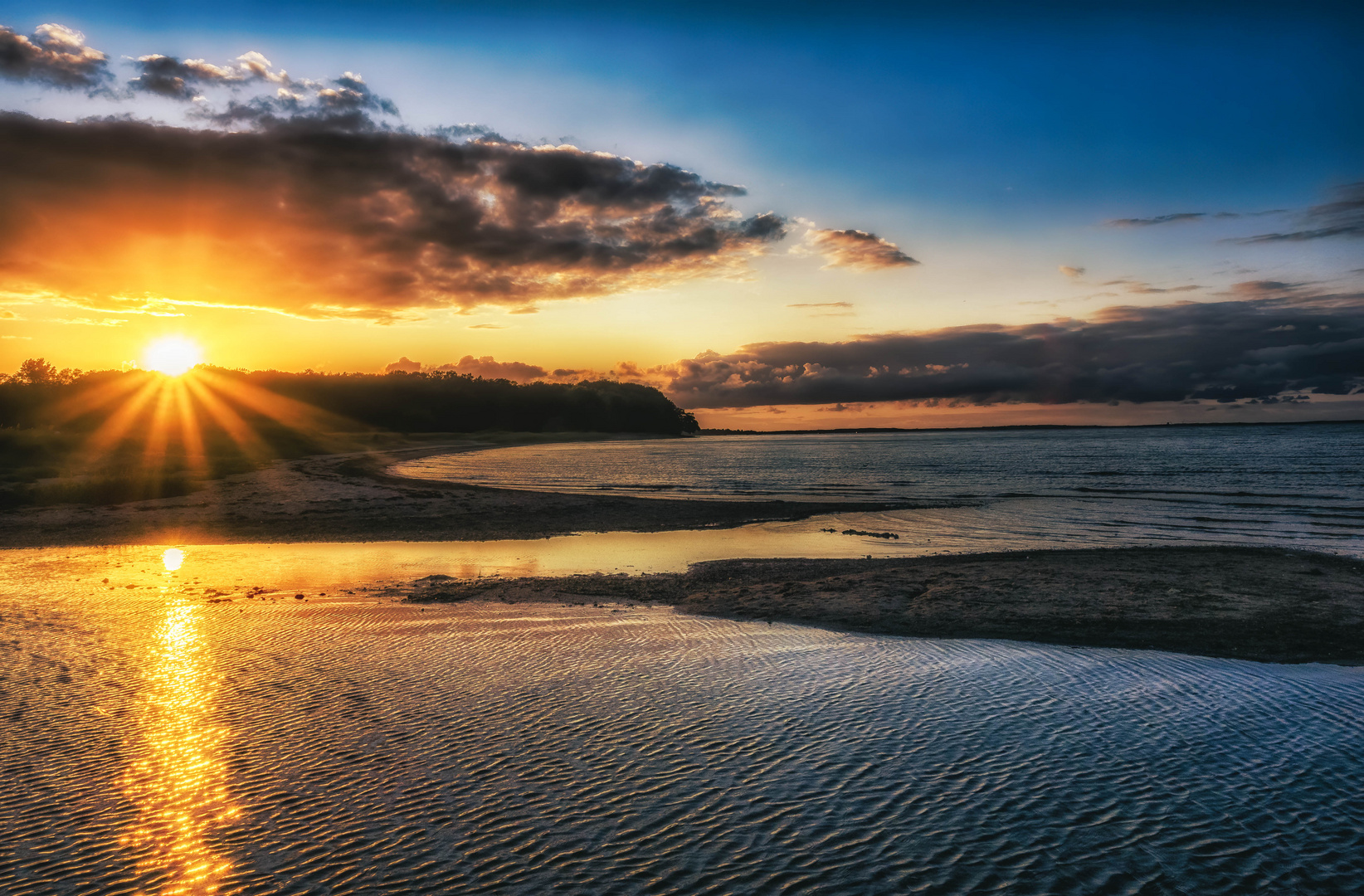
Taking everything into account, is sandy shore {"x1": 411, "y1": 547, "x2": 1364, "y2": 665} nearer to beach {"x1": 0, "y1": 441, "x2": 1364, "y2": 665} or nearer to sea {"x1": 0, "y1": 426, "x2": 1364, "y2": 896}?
beach {"x1": 0, "y1": 441, "x2": 1364, "y2": 665}

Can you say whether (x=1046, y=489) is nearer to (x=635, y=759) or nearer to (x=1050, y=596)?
(x=1050, y=596)

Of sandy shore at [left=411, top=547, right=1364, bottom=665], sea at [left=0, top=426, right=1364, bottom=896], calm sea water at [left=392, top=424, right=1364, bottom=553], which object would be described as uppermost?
sea at [left=0, top=426, right=1364, bottom=896]

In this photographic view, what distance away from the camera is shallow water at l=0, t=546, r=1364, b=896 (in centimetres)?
412

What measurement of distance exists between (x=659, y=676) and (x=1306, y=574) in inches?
578

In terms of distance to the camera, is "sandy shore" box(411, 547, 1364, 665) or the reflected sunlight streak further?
"sandy shore" box(411, 547, 1364, 665)

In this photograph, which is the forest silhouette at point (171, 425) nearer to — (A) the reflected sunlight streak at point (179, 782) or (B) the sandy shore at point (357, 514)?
(B) the sandy shore at point (357, 514)

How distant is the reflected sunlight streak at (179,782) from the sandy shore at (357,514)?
48.9 feet

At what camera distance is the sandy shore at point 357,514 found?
73.1ft

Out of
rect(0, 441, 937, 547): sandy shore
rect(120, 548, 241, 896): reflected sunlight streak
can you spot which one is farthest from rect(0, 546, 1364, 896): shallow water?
rect(0, 441, 937, 547): sandy shore

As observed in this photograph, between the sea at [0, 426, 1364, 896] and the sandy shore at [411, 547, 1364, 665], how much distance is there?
3.31 ft

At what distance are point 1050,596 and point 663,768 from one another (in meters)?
9.95

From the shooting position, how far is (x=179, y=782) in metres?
5.22

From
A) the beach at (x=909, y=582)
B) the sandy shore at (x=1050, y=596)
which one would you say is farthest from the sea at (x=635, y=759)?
the beach at (x=909, y=582)

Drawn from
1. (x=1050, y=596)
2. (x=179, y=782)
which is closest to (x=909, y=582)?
(x=1050, y=596)
